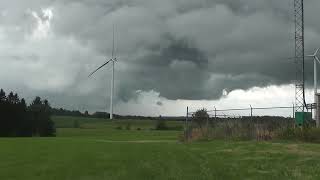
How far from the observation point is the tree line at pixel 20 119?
125875 millimetres

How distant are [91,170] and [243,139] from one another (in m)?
24.8

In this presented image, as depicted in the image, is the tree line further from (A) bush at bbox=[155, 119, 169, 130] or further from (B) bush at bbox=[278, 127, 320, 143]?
(B) bush at bbox=[278, 127, 320, 143]

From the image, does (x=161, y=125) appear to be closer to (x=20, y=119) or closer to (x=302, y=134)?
(x=20, y=119)

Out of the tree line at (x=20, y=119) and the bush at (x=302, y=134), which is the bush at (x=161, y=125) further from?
the bush at (x=302, y=134)

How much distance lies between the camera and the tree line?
A: 413 feet

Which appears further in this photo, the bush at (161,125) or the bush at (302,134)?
the bush at (161,125)

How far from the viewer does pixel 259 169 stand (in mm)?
20547

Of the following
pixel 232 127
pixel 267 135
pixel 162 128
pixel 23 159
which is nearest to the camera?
pixel 23 159

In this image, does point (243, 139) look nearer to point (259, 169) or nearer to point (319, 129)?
point (319, 129)

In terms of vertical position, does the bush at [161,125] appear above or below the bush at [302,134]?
above

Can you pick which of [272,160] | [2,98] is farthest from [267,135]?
[2,98]

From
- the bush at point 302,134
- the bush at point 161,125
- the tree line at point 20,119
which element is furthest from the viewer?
the bush at point 161,125

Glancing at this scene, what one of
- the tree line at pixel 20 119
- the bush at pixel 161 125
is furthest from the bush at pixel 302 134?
the bush at pixel 161 125

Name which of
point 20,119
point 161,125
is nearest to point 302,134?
point 20,119
